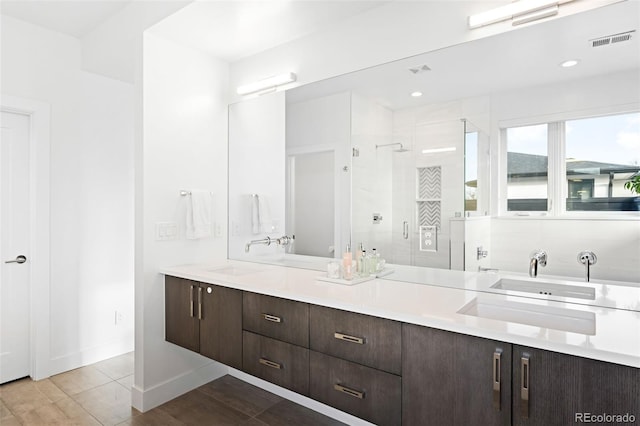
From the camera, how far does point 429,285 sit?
6.54 feet

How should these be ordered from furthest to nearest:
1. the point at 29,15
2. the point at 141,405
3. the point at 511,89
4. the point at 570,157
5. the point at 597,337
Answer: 1. the point at 29,15
2. the point at 141,405
3. the point at 511,89
4. the point at 570,157
5. the point at 597,337

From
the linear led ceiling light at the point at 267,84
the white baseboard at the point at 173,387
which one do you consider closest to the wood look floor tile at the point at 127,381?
the white baseboard at the point at 173,387

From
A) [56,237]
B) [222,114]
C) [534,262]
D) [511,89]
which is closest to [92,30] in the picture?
[222,114]

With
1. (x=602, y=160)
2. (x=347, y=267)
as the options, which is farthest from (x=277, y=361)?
(x=602, y=160)

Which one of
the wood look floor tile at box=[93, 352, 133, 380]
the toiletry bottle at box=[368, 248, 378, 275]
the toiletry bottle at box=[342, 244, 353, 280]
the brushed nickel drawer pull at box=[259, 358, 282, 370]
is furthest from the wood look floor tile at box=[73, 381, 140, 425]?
the toiletry bottle at box=[368, 248, 378, 275]

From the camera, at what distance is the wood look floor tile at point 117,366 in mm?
2953

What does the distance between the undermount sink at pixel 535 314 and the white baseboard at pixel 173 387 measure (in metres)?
2.08

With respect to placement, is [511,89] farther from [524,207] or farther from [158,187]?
[158,187]

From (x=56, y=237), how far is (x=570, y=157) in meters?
3.49

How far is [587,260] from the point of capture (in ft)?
5.34

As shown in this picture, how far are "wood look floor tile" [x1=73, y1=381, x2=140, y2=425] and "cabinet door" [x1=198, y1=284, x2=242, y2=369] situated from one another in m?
0.66

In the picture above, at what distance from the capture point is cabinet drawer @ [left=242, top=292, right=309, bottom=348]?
5.95ft

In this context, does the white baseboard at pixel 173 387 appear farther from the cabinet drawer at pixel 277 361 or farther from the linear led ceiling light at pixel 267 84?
the linear led ceiling light at pixel 267 84

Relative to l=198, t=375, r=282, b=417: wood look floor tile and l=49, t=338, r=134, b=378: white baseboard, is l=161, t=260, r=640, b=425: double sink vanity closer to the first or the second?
l=198, t=375, r=282, b=417: wood look floor tile
